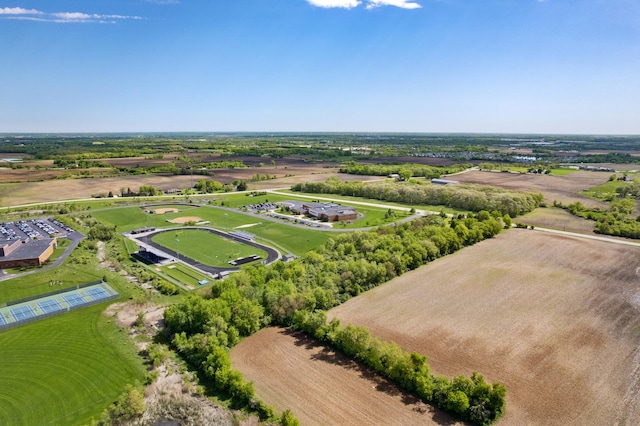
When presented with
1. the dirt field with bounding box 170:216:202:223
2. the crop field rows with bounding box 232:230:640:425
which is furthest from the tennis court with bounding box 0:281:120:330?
the dirt field with bounding box 170:216:202:223

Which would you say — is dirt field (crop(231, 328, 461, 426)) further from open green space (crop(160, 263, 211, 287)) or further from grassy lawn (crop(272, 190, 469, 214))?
grassy lawn (crop(272, 190, 469, 214))

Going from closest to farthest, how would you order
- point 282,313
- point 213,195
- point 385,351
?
point 385,351
point 282,313
point 213,195

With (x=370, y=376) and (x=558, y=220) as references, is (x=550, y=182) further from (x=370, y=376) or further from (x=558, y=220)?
(x=370, y=376)

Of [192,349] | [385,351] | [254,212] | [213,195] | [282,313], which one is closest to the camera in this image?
[385,351]

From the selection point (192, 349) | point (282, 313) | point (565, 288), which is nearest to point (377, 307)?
point (282, 313)

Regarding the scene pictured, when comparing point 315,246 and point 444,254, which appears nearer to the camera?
point 444,254

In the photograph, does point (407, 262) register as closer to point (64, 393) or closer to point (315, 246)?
point (315, 246)

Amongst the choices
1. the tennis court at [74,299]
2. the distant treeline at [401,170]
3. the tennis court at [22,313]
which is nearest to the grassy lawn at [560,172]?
the distant treeline at [401,170]

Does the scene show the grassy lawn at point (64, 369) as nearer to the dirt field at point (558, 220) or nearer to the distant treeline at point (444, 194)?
the dirt field at point (558, 220)
